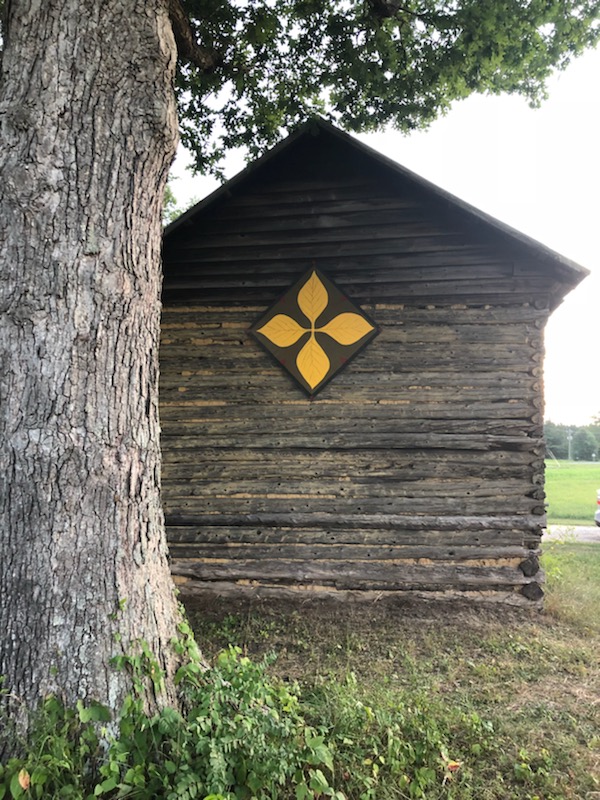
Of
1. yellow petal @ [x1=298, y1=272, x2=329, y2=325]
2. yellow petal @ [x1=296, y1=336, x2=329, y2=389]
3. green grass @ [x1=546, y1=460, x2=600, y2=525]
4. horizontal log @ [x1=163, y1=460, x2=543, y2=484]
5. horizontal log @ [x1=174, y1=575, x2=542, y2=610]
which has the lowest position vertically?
green grass @ [x1=546, y1=460, x2=600, y2=525]

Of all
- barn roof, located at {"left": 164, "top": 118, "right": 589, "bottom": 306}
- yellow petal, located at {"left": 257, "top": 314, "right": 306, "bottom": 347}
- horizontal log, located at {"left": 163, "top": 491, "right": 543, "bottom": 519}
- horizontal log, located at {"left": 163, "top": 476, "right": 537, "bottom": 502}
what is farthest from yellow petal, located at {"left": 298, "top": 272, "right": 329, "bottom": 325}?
horizontal log, located at {"left": 163, "top": 491, "right": 543, "bottom": 519}

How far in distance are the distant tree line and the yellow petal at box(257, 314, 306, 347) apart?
53554 mm

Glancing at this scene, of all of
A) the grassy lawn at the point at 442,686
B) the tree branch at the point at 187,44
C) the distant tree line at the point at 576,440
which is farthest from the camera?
the distant tree line at the point at 576,440

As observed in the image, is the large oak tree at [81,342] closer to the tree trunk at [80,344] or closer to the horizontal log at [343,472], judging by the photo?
the tree trunk at [80,344]

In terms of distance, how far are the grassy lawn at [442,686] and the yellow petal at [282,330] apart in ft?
9.91

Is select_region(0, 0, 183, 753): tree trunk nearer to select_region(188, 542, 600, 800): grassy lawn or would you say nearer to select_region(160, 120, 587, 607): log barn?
select_region(188, 542, 600, 800): grassy lawn

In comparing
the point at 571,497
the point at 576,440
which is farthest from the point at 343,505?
the point at 576,440

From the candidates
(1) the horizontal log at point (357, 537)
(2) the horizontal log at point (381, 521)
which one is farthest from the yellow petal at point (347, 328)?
(1) the horizontal log at point (357, 537)

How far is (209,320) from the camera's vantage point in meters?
6.64

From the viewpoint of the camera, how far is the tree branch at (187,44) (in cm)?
487

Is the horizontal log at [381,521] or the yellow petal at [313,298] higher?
the yellow petal at [313,298]

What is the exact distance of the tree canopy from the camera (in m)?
6.45

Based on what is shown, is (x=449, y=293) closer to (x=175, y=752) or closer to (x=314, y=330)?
(x=314, y=330)

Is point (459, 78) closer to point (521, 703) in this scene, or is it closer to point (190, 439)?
point (190, 439)
